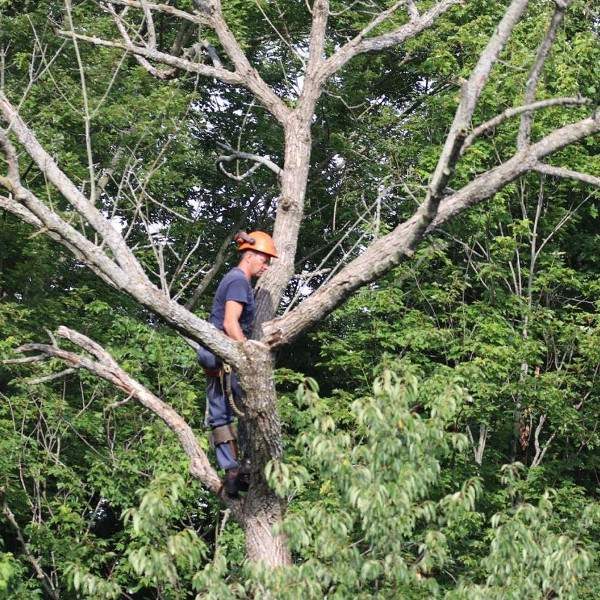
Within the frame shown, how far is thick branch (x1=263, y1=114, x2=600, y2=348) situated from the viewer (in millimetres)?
6711

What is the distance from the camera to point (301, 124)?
26.6ft

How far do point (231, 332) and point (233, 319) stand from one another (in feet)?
0.26

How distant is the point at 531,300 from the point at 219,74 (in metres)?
9.62

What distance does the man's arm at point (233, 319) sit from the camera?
6.92m

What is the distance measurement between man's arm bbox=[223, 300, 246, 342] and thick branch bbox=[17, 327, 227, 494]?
767 millimetres

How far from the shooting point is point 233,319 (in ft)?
22.8

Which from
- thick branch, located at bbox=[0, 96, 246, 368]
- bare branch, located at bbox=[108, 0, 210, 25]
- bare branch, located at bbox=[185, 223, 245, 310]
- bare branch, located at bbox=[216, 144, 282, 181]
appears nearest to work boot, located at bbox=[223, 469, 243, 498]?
thick branch, located at bbox=[0, 96, 246, 368]

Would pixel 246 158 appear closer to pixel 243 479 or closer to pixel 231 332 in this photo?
pixel 231 332

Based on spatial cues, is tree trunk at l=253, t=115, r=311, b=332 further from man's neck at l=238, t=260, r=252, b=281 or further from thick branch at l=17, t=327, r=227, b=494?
thick branch at l=17, t=327, r=227, b=494

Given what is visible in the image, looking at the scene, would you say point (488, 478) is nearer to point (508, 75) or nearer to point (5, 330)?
point (508, 75)

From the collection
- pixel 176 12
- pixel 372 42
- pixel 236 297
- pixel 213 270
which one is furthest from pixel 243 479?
pixel 213 270

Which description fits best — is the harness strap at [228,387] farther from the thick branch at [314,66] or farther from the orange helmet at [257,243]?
the thick branch at [314,66]

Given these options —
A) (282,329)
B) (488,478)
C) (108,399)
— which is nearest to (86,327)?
(108,399)

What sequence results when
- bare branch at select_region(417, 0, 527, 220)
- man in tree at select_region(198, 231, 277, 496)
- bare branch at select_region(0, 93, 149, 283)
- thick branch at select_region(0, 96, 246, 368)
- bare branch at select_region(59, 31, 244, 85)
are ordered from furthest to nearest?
bare branch at select_region(59, 31, 244, 85) < man in tree at select_region(198, 231, 277, 496) < bare branch at select_region(0, 93, 149, 283) < thick branch at select_region(0, 96, 246, 368) < bare branch at select_region(417, 0, 527, 220)
